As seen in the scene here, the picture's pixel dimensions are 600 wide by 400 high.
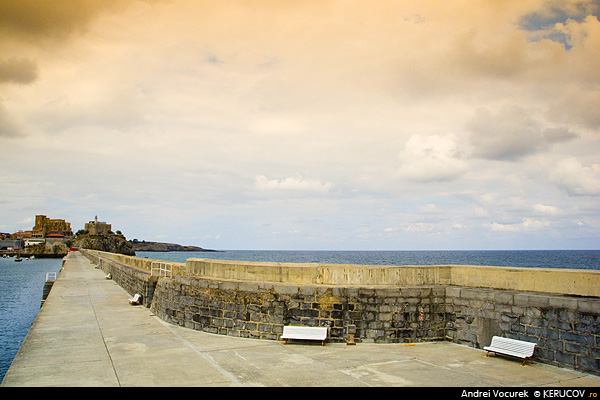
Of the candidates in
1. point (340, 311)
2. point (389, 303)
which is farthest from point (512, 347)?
point (340, 311)

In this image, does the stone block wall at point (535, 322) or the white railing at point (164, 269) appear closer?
the stone block wall at point (535, 322)

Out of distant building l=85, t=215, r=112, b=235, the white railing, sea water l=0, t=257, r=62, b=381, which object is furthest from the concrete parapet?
distant building l=85, t=215, r=112, b=235

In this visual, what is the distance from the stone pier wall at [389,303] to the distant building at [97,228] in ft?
480

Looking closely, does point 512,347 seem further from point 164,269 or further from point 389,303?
point 164,269

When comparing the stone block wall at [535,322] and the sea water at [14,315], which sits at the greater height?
the stone block wall at [535,322]

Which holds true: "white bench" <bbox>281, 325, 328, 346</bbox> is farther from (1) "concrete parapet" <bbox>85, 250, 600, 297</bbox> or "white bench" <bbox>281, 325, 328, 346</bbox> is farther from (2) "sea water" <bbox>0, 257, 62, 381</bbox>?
(2) "sea water" <bbox>0, 257, 62, 381</bbox>

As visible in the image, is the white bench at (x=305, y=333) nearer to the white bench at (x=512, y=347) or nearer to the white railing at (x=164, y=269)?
the white bench at (x=512, y=347)

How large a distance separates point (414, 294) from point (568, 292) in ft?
10.5

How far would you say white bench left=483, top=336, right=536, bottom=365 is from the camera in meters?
8.23

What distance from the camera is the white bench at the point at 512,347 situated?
8.23 metres

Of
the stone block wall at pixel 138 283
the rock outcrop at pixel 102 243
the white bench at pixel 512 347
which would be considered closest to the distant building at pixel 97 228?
the rock outcrop at pixel 102 243

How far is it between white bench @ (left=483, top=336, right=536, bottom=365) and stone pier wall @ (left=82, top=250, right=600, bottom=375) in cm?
25
